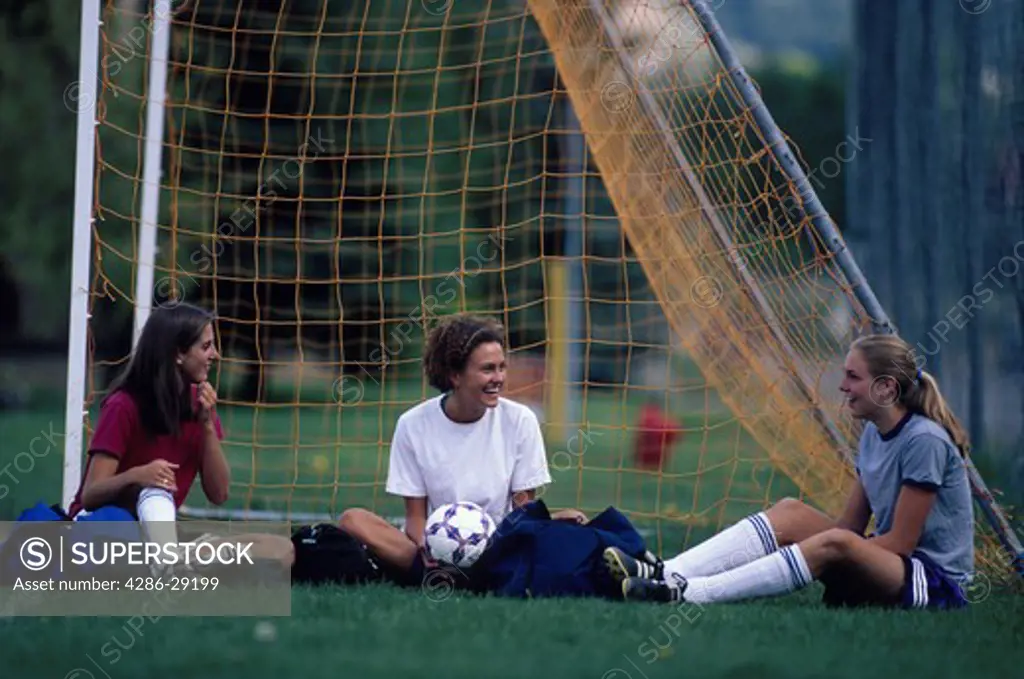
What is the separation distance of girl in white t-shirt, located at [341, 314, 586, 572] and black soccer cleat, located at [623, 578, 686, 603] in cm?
44

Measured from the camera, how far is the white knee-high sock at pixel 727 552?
4.73 metres

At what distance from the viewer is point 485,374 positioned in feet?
16.4

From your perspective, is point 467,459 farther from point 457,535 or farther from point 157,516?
point 157,516

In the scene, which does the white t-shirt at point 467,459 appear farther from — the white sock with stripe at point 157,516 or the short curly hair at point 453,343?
the white sock with stripe at point 157,516

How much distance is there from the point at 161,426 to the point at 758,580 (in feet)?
6.31

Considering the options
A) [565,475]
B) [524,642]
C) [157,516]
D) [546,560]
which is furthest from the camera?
[565,475]

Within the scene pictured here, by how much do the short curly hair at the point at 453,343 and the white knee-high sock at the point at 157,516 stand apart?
3.30ft

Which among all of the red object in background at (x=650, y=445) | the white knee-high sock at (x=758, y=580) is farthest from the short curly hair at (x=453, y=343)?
the red object in background at (x=650, y=445)

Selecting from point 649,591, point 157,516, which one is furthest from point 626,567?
point 157,516

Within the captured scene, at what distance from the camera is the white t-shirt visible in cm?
501

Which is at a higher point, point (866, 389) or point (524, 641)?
point (866, 389)

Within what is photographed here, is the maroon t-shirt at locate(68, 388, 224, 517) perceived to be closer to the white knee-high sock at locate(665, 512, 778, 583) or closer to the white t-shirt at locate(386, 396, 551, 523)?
the white t-shirt at locate(386, 396, 551, 523)

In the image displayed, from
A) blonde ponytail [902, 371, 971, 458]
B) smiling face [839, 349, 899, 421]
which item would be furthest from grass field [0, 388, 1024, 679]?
smiling face [839, 349, 899, 421]

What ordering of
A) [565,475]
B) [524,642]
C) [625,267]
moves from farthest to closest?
[565,475] < [625,267] < [524,642]
